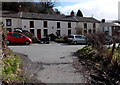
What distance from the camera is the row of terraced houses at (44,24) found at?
83.9 feet

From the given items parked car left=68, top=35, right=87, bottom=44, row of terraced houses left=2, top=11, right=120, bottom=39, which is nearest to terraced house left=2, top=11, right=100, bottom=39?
row of terraced houses left=2, top=11, right=120, bottom=39

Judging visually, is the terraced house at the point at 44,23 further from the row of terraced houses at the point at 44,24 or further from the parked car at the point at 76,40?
the parked car at the point at 76,40

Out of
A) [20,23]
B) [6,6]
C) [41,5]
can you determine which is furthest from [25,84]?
[41,5]

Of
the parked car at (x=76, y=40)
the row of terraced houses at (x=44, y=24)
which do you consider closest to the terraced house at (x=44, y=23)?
the row of terraced houses at (x=44, y=24)

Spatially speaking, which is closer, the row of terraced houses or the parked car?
the parked car

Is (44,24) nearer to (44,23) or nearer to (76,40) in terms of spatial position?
(44,23)

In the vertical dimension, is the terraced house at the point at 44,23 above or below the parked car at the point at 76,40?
above

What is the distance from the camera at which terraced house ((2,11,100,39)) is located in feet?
83.9

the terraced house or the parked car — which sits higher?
the terraced house

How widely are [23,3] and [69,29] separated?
44.5 feet

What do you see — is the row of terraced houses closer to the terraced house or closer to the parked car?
the terraced house

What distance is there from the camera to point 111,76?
6824 mm

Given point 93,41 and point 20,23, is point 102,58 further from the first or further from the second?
point 20,23

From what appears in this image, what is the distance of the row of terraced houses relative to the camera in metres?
25.6
